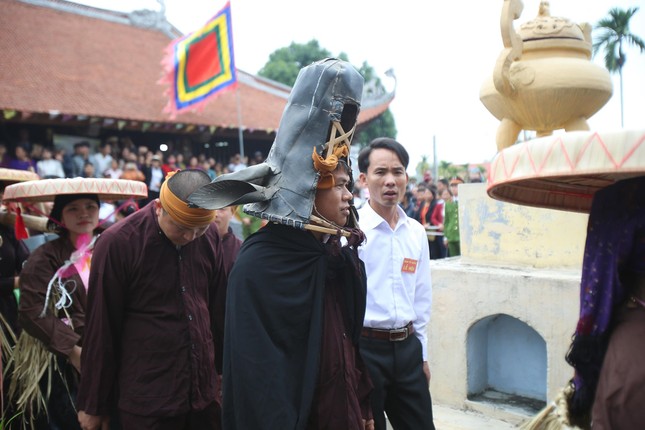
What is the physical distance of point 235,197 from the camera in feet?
6.50

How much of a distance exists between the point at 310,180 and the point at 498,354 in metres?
3.04

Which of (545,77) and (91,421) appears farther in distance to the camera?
(545,77)

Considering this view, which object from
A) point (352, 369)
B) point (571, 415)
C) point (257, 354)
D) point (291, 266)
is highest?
point (291, 266)

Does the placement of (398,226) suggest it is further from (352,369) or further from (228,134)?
(228,134)

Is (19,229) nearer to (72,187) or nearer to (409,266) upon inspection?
(72,187)

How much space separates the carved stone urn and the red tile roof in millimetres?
10575

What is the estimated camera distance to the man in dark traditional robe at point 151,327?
255 cm

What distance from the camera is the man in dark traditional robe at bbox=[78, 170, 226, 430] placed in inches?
100

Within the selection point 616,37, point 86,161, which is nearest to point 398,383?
point 86,161

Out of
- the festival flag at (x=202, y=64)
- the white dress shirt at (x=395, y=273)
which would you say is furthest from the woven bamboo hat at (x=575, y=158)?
the festival flag at (x=202, y=64)

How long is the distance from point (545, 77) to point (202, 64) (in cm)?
921

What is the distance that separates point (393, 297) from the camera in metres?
2.96

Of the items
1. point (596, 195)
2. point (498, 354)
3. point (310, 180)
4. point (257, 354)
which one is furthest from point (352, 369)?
point (498, 354)

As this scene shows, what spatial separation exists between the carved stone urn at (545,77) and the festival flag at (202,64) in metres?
8.22
